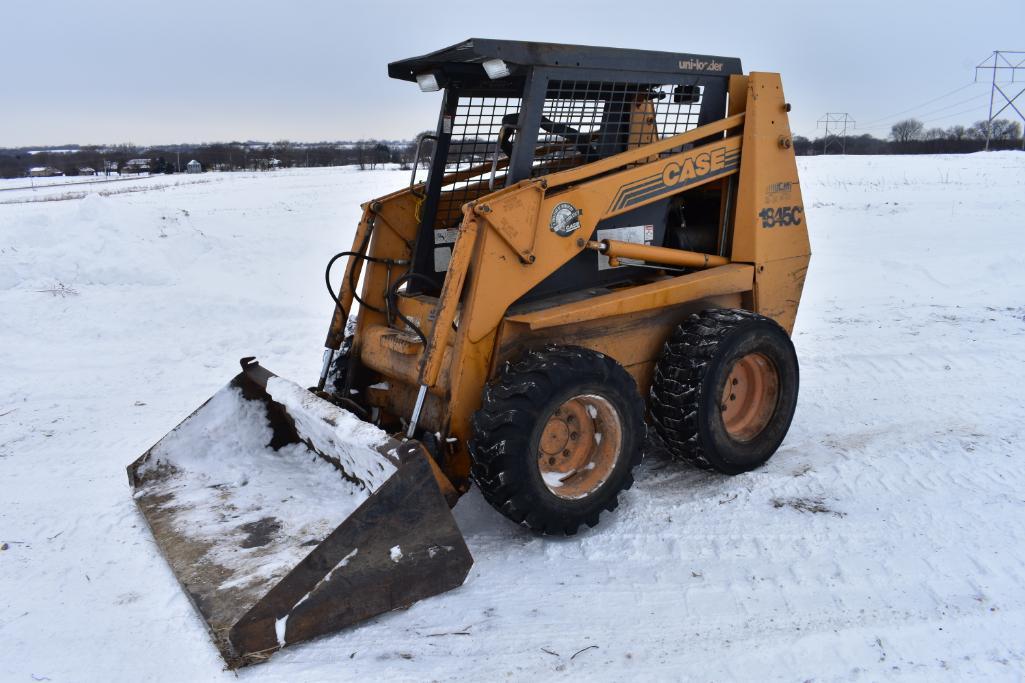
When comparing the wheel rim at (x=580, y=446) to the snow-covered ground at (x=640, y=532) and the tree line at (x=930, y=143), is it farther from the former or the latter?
the tree line at (x=930, y=143)

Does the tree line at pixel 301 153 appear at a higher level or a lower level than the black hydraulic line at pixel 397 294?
higher

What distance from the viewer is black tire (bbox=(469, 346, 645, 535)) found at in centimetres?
367

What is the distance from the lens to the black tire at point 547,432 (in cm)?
367

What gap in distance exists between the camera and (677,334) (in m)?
4.62

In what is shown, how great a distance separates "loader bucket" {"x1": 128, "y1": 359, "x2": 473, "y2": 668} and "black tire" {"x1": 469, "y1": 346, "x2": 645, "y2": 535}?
340mm

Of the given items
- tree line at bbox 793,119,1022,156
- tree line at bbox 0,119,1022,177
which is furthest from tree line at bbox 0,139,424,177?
tree line at bbox 793,119,1022,156

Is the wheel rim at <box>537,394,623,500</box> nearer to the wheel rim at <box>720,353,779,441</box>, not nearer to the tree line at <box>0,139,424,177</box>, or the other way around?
the wheel rim at <box>720,353,779,441</box>

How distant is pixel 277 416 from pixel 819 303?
678 cm

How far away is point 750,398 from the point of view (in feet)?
16.6

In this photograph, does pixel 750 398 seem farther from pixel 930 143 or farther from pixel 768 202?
pixel 930 143

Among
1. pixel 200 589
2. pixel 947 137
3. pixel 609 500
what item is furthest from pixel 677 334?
pixel 947 137

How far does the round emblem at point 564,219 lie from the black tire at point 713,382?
0.94m

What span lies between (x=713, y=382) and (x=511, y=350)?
1.19m

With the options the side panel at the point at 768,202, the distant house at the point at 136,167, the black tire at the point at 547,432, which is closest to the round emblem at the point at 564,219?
the black tire at the point at 547,432
